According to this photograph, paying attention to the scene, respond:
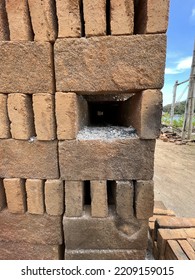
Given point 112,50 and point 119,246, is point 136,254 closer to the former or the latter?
point 119,246

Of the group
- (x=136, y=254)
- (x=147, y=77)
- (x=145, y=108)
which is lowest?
(x=136, y=254)

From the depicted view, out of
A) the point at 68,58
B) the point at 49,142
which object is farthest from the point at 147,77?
the point at 49,142

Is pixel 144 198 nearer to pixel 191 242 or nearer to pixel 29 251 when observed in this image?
pixel 191 242

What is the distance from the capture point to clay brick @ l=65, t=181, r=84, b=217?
1.51m

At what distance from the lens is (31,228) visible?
1.64 meters

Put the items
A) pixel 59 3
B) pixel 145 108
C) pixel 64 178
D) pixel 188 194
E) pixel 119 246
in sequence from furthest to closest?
pixel 188 194, pixel 119 246, pixel 64 178, pixel 145 108, pixel 59 3

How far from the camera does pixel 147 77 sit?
1.30 metres

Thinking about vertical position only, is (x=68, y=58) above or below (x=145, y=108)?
above

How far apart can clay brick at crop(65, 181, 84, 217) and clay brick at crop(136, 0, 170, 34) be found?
1.23 meters

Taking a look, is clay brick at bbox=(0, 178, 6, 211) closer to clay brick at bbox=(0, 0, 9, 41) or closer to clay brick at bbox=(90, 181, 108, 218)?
clay brick at bbox=(90, 181, 108, 218)

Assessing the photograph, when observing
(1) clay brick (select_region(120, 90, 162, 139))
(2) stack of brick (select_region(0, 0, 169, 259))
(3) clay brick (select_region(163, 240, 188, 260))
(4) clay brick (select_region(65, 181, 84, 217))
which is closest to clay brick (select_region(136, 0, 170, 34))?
(2) stack of brick (select_region(0, 0, 169, 259))

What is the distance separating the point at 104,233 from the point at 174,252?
612 millimetres

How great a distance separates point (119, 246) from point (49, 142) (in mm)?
1074

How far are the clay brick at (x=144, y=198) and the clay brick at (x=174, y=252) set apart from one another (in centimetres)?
40
